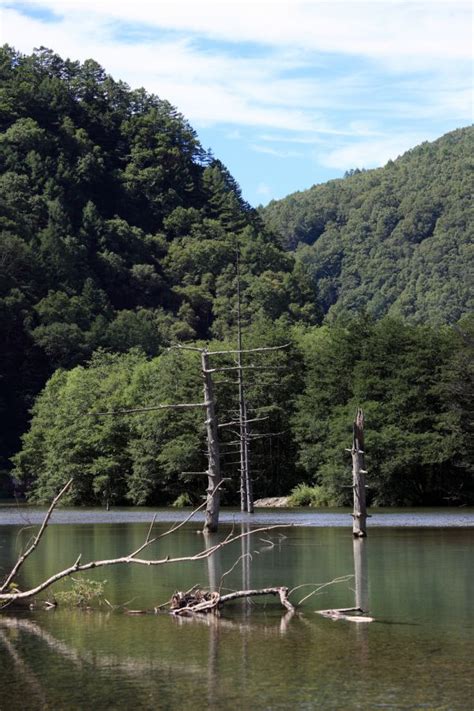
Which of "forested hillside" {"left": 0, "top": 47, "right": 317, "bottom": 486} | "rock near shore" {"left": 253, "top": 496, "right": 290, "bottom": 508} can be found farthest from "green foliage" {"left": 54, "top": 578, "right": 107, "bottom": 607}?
"forested hillside" {"left": 0, "top": 47, "right": 317, "bottom": 486}

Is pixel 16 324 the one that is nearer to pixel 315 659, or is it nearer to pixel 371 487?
pixel 371 487

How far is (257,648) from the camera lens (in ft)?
46.3

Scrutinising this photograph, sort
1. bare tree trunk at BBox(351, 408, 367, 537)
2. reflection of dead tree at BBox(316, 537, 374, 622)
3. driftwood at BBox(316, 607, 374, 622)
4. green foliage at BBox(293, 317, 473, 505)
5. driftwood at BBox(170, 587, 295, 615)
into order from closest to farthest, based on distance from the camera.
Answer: driftwood at BBox(316, 607, 374, 622)
reflection of dead tree at BBox(316, 537, 374, 622)
driftwood at BBox(170, 587, 295, 615)
bare tree trunk at BBox(351, 408, 367, 537)
green foliage at BBox(293, 317, 473, 505)

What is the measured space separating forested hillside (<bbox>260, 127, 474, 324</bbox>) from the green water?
12008 cm

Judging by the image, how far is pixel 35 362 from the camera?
132875mm

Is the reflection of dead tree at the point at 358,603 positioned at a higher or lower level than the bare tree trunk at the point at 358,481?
lower

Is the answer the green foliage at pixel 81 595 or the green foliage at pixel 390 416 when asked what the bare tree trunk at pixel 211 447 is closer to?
the green foliage at pixel 81 595

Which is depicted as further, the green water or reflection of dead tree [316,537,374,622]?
reflection of dead tree [316,537,374,622]

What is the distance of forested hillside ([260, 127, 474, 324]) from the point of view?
155925 millimetres

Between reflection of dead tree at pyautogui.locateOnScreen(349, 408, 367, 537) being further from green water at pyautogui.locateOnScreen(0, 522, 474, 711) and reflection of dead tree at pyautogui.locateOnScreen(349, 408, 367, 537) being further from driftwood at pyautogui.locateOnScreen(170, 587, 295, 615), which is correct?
driftwood at pyautogui.locateOnScreen(170, 587, 295, 615)

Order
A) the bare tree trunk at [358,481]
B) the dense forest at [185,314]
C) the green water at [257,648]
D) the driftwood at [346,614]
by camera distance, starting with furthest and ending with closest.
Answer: the dense forest at [185,314] < the bare tree trunk at [358,481] < the driftwood at [346,614] < the green water at [257,648]

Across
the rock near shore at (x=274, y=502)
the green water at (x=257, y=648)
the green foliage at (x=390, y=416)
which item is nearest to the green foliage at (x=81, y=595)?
the green water at (x=257, y=648)

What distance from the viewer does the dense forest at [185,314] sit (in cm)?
6825

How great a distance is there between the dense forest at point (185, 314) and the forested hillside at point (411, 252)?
1.19 feet
